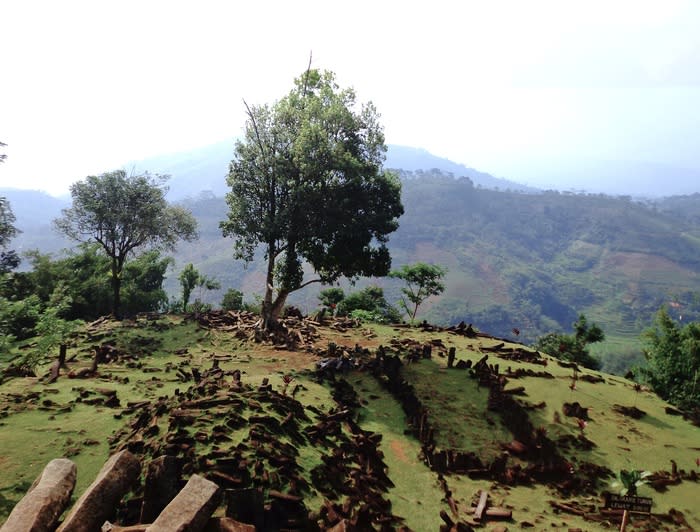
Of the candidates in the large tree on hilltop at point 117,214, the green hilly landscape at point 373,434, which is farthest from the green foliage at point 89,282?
the green hilly landscape at point 373,434

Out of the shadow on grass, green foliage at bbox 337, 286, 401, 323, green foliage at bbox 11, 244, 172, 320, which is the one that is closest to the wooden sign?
the shadow on grass

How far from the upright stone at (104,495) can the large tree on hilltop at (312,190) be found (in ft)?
54.9

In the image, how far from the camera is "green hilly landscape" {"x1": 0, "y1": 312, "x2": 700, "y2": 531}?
30.3ft

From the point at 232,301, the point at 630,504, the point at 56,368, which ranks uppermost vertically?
the point at 630,504

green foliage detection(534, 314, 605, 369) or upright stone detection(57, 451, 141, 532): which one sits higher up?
upright stone detection(57, 451, 141, 532)

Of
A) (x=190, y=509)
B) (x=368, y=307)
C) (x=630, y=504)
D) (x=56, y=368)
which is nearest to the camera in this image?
(x=190, y=509)

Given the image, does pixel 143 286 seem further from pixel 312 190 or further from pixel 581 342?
pixel 581 342

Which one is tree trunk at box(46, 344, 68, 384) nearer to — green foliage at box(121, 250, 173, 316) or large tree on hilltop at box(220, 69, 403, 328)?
large tree on hilltop at box(220, 69, 403, 328)

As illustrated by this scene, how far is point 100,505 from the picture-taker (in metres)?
7.28

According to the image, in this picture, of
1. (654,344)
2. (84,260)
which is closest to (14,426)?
(654,344)

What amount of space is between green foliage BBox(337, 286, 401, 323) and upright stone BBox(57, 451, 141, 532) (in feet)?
88.3

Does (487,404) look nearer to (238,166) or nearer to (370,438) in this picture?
(370,438)

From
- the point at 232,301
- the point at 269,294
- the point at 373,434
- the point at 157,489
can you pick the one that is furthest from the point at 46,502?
the point at 232,301

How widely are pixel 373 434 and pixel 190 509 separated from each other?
7.40 m
